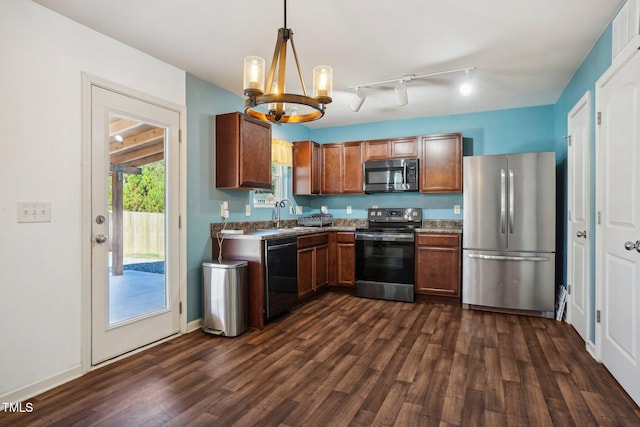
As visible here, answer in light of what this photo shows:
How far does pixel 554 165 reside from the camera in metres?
3.76

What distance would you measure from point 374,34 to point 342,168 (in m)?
2.68

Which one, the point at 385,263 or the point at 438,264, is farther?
the point at 385,263

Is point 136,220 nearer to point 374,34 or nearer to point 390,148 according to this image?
point 374,34

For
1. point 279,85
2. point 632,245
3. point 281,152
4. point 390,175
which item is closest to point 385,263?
Answer: point 390,175

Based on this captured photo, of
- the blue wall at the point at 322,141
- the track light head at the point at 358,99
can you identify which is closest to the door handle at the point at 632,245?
the track light head at the point at 358,99

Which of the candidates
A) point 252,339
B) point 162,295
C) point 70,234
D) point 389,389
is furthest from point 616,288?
point 70,234

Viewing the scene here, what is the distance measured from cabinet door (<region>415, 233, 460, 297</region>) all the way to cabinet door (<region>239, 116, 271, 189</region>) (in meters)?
2.09

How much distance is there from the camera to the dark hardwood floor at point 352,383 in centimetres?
195

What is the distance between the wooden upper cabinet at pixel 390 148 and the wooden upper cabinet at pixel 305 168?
0.77 meters

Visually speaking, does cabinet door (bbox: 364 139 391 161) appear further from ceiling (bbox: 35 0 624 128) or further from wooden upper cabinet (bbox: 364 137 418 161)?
ceiling (bbox: 35 0 624 128)

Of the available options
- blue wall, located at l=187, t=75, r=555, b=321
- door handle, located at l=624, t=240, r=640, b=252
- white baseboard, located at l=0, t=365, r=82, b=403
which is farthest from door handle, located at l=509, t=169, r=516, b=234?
white baseboard, located at l=0, t=365, r=82, b=403

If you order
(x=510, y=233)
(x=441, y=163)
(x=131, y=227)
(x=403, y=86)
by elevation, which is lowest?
(x=510, y=233)

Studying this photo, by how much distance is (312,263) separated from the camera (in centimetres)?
446

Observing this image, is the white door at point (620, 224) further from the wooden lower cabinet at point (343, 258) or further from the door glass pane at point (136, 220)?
the door glass pane at point (136, 220)
